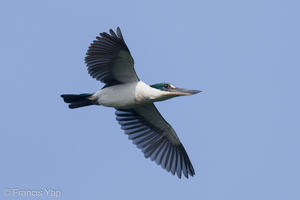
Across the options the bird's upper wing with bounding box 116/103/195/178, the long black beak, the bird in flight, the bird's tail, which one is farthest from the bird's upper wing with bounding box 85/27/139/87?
the bird's upper wing with bounding box 116/103/195/178

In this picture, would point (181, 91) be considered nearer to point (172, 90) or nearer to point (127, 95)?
point (172, 90)

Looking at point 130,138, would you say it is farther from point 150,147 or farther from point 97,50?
point 97,50

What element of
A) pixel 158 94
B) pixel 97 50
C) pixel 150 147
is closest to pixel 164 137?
pixel 150 147

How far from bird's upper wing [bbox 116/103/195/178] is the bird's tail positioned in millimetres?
1282

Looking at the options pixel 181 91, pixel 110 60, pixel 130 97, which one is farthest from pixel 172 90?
pixel 110 60

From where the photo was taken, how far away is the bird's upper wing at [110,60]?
11281mm

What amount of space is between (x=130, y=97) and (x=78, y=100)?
1.18 metres

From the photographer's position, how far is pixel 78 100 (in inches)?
473

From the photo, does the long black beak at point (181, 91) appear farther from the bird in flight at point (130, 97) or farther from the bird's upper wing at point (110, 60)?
the bird's upper wing at point (110, 60)

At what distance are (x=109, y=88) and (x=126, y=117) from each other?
1.40 metres

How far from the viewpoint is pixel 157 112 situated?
12.9m

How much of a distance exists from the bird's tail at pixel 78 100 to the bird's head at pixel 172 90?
142 cm

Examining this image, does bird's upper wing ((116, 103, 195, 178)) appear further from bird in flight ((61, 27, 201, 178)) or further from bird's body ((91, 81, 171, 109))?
bird's body ((91, 81, 171, 109))

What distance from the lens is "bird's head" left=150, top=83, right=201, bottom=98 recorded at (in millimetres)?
11539
